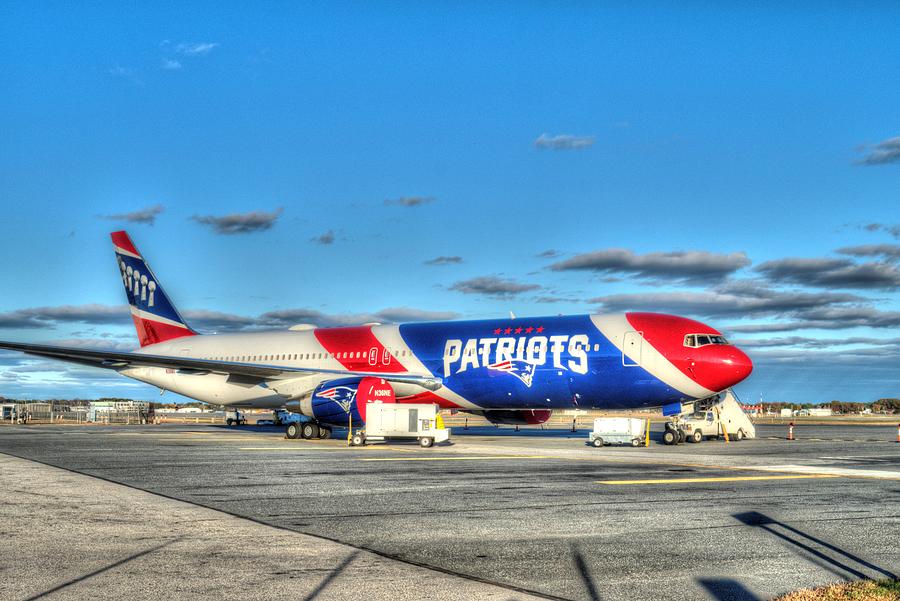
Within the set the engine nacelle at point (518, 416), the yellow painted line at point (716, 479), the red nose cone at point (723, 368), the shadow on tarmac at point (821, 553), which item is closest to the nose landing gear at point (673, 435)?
the red nose cone at point (723, 368)

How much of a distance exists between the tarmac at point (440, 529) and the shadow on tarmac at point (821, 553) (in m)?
0.04

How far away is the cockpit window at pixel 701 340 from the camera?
2983 cm

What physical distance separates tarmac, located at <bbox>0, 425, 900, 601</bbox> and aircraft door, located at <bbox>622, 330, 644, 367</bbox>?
28.5 ft

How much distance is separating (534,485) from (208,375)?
2782 centimetres

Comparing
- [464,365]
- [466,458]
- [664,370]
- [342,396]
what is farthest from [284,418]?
[466,458]

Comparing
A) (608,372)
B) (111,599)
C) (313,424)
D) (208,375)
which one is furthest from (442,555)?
(208,375)

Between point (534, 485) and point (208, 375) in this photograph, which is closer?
point (534, 485)

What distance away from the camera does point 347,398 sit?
32.7m

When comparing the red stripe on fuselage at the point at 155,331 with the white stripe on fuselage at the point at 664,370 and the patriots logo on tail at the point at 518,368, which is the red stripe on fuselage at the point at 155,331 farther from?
the white stripe on fuselage at the point at 664,370

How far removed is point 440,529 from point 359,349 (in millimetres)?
26561

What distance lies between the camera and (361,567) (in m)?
8.69

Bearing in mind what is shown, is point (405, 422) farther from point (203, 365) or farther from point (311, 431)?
point (203, 365)

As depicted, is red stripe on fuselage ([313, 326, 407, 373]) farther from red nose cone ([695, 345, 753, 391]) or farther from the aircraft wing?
red nose cone ([695, 345, 753, 391])

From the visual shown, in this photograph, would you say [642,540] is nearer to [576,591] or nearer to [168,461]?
[576,591]
